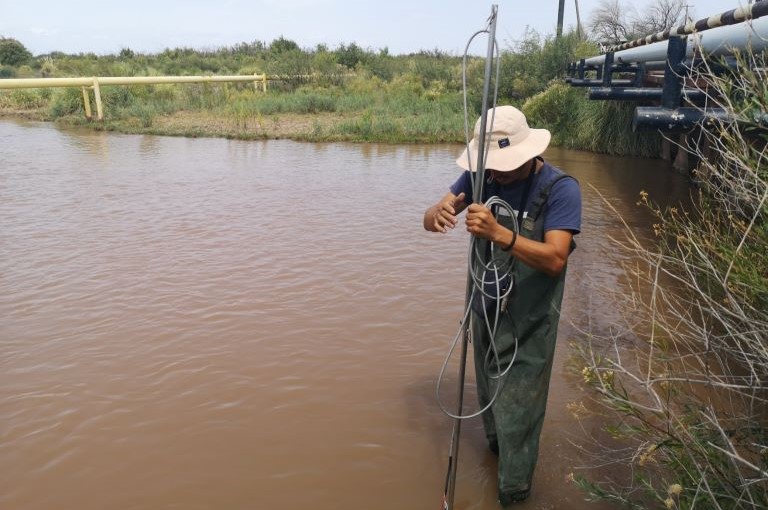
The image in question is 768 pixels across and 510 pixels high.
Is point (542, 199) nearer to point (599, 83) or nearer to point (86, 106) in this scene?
point (599, 83)

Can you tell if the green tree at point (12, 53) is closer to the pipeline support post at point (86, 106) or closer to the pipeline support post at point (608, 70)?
the pipeline support post at point (86, 106)

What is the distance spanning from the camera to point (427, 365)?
175 inches

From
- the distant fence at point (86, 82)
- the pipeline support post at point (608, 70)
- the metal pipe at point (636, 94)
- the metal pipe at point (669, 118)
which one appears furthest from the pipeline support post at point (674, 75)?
the distant fence at point (86, 82)

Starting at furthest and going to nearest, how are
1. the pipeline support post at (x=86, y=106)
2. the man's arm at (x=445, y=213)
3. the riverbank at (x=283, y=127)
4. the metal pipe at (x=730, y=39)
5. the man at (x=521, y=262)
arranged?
the pipeline support post at (x=86, y=106) → the riverbank at (x=283, y=127) → the metal pipe at (x=730, y=39) → the man's arm at (x=445, y=213) → the man at (x=521, y=262)

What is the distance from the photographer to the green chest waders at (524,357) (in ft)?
8.44

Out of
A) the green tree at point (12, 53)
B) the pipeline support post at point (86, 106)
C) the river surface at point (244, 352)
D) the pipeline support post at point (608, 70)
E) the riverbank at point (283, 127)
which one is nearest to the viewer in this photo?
the river surface at point (244, 352)

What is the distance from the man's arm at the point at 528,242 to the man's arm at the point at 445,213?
23 centimetres

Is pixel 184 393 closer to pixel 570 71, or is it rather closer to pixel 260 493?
pixel 260 493

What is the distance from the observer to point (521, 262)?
8.33ft

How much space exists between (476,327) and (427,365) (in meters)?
1.64

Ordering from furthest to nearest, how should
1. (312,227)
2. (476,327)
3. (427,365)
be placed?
(312,227) → (427,365) → (476,327)

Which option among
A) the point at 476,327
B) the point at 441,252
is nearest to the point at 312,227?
the point at 441,252

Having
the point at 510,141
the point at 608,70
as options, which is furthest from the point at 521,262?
the point at 608,70

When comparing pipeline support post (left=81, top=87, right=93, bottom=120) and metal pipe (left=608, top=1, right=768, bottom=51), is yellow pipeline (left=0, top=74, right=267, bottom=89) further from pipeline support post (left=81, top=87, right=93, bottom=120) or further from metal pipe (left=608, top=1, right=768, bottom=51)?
metal pipe (left=608, top=1, right=768, bottom=51)
